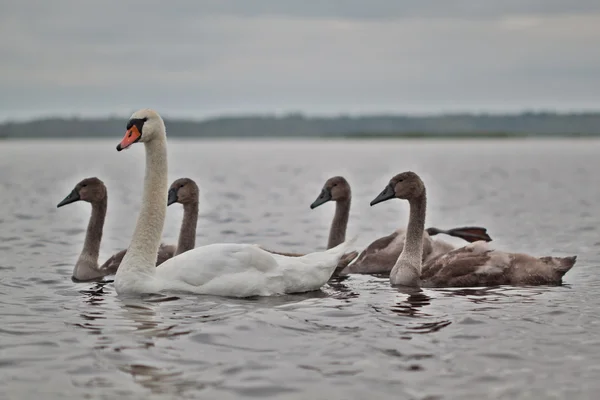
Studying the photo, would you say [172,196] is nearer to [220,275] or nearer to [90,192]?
[90,192]

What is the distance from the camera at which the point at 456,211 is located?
27.0m

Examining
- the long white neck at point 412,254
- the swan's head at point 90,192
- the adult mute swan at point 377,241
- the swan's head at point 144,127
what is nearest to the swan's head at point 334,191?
the adult mute swan at point 377,241

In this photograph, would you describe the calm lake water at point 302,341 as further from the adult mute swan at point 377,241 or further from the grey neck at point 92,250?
the adult mute swan at point 377,241

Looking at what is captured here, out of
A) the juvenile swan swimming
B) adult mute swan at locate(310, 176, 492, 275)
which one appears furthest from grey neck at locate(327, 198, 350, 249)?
the juvenile swan swimming

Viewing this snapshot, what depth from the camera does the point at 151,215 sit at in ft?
37.3

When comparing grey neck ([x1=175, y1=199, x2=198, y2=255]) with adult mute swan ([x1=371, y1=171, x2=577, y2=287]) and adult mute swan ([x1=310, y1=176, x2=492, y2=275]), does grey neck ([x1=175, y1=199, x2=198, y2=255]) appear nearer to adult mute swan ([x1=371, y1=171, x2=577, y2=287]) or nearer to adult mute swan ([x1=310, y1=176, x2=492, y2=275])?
adult mute swan ([x1=310, y1=176, x2=492, y2=275])

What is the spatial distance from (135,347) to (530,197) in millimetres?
25649

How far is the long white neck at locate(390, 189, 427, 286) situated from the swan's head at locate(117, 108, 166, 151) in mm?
3534

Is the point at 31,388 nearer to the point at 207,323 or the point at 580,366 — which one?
the point at 207,323

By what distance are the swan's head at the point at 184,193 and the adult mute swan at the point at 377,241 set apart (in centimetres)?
172

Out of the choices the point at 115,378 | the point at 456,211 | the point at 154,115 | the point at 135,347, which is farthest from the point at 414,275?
the point at 456,211

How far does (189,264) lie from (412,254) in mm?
3253

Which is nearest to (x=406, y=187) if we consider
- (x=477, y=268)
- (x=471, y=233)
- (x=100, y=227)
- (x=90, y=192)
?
(x=477, y=268)

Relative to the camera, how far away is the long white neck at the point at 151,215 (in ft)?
36.3
